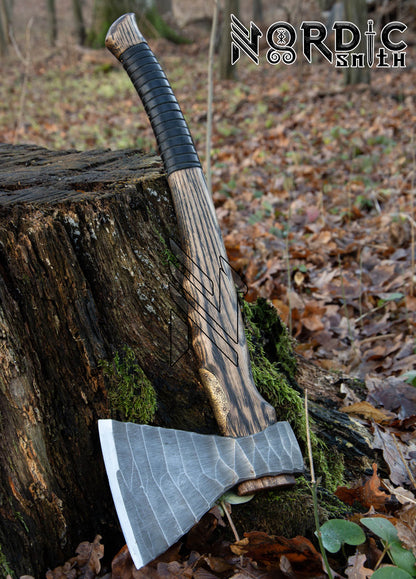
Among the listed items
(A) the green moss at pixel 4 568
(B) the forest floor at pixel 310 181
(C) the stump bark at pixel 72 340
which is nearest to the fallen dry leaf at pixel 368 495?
(B) the forest floor at pixel 310 181

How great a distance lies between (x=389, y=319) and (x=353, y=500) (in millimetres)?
1803

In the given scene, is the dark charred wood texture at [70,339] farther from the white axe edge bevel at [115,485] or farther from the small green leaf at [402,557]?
the small green leaf at [402,557]

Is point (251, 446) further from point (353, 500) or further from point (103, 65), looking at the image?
point (103, 65)

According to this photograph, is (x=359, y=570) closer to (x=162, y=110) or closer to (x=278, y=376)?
(x=278, y=376)

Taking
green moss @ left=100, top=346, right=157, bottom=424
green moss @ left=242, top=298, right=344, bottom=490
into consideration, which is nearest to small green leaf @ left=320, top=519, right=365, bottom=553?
green moss @ left=242, top=298, right=344, bottom=490

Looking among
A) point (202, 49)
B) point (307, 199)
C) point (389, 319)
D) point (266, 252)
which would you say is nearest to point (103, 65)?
point (202, 49)

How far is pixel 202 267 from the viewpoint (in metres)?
1.91

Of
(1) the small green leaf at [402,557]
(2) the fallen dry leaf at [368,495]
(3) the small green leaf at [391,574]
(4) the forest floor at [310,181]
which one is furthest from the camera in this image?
(4) the forest floor at [310,181]

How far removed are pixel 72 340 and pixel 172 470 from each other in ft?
1.87

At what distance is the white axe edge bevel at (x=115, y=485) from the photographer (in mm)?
1403

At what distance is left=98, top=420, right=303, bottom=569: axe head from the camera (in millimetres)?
1463

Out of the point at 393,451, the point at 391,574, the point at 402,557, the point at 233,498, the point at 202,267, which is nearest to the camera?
the point at 391,574

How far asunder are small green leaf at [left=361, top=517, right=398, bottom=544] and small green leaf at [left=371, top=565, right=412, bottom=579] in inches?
4.4

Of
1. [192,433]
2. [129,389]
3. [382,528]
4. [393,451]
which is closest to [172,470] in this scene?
[192,433]
